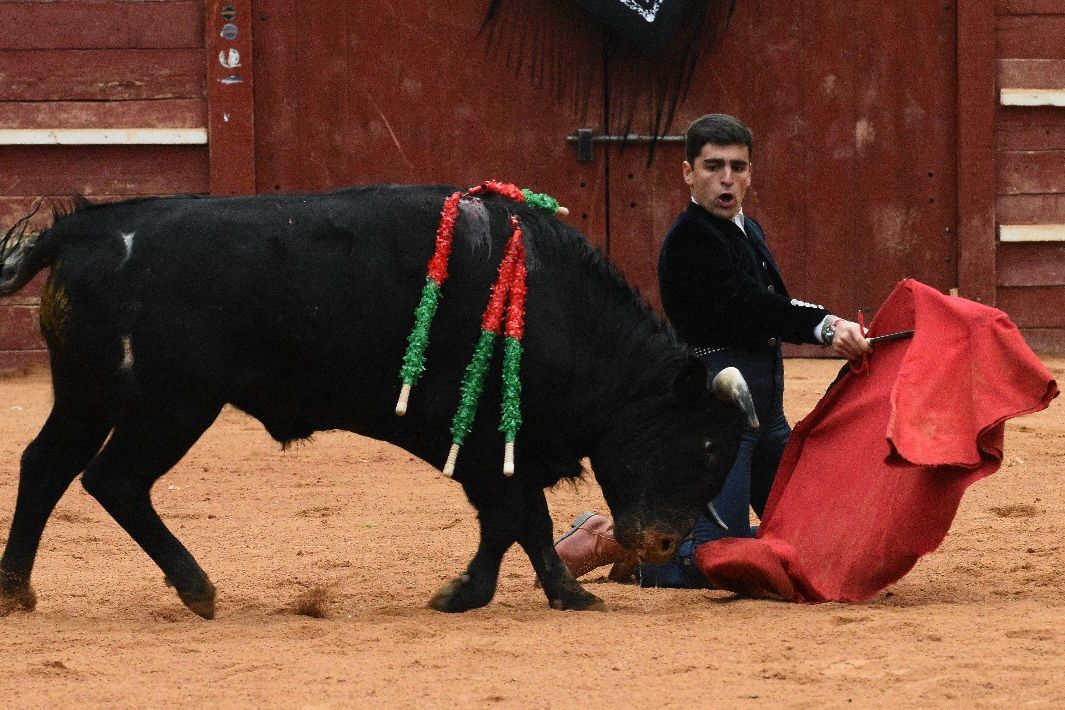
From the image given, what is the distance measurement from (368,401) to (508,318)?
1.58ft

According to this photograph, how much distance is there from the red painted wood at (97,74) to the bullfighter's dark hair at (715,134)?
5.74 metres

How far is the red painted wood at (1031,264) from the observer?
10.8 m

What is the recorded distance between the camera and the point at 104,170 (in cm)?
1040

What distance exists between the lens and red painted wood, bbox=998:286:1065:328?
35.4ft

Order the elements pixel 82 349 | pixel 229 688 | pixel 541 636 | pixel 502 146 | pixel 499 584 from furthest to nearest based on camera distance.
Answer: pixel 502 146 < pixel 499 584 < pixel 82 349 < pixel 541 636 < pixel 229 688

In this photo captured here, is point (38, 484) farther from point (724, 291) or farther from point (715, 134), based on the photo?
point (715, 134)

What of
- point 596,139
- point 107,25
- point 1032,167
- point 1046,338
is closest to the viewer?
point 107,25

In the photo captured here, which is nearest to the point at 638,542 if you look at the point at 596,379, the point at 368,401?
the point at 596,379

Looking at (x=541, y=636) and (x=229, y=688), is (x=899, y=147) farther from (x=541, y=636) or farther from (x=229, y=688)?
(x=229, y=688)

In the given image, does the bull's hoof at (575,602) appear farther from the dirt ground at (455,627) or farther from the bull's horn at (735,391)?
the bull's horn at (735,391)

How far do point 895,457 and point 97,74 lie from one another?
7.11m

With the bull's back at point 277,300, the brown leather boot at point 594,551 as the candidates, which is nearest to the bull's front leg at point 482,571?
the bull's back at point 277,300

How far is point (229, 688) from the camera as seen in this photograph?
381cm

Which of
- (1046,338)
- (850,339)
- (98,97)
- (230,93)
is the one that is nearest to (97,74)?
(98,97)
